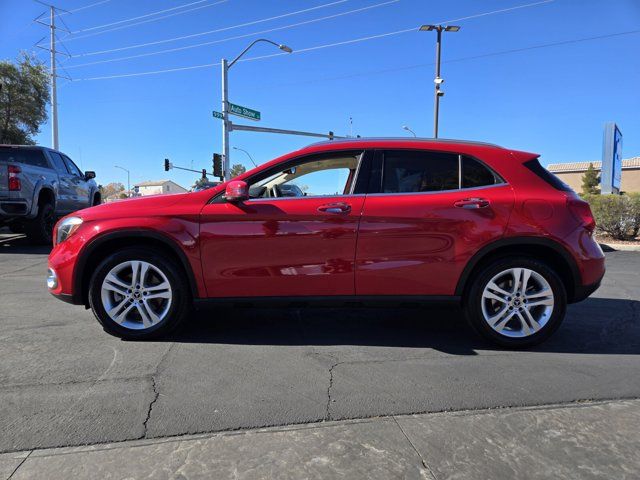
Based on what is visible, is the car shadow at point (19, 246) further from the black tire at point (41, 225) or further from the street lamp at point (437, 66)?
the street lamp at point (437, 66)

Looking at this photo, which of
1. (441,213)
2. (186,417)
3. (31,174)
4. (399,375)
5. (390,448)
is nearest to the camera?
(390,448)

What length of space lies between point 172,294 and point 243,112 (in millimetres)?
25184

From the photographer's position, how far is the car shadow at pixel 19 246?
9516 millimetres

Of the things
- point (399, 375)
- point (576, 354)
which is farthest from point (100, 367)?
point (576, 354)

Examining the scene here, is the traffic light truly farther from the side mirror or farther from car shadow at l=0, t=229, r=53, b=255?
the side mirror

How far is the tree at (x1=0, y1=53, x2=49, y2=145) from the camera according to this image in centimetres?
2892

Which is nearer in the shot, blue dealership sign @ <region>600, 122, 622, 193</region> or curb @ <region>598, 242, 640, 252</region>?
curb @ <region>598, 242, 640, 252</region>

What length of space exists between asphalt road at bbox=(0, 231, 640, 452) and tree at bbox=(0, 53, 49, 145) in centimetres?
2942

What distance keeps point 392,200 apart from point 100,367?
2.63m

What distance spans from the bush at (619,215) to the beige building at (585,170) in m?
46.4

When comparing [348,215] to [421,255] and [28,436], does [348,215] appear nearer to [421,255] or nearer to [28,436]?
[421,255]

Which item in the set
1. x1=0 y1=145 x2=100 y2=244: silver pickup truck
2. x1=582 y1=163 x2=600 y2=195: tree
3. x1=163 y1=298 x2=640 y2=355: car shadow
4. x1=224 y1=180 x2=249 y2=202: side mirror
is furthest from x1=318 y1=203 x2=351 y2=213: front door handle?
x1=582 y1=163 x2=600 y2=195: tree

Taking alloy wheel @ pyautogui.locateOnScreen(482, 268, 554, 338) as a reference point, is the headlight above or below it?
above

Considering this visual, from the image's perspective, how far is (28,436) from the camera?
2600mm
